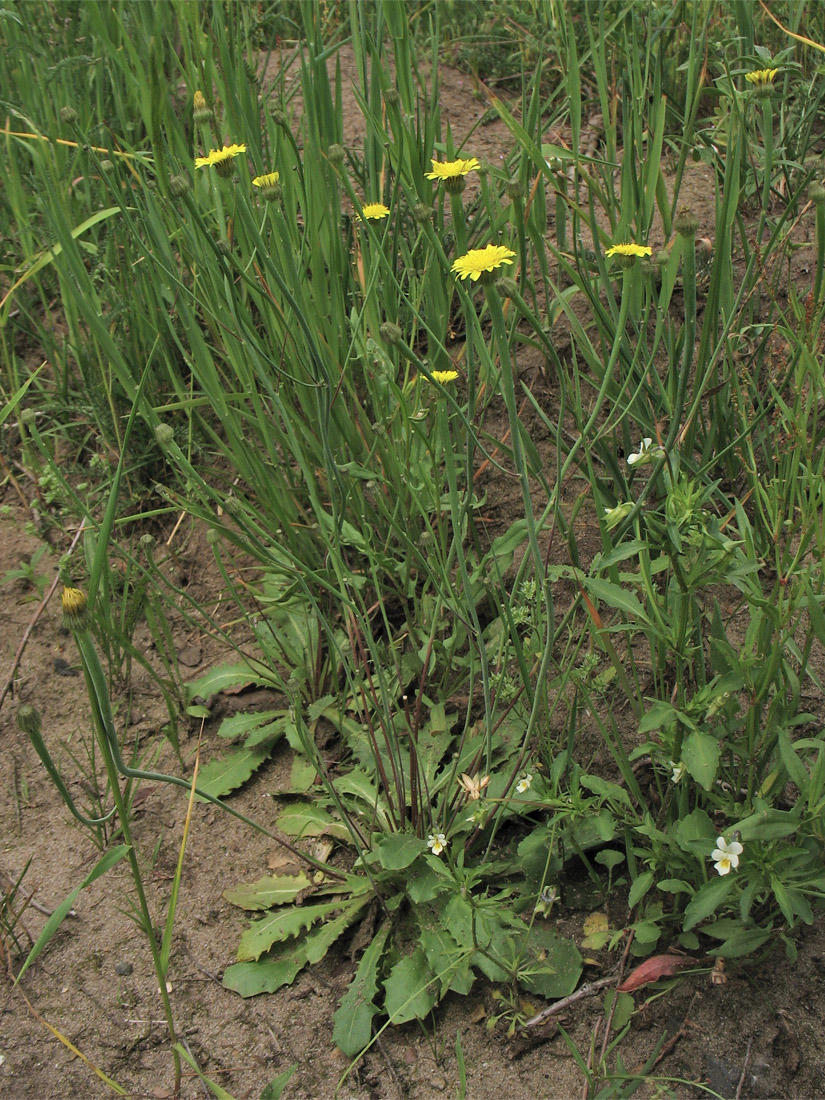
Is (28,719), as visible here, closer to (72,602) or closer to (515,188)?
(72,602)

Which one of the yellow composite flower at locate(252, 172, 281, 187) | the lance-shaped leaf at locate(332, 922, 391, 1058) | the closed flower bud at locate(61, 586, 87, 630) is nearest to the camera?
the closed flower bud at locate(61, 586, 87, 630)

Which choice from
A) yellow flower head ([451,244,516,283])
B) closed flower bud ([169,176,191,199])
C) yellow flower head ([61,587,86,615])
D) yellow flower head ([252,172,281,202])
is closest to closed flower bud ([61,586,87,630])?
A: yellow flower head ([61,587,86,615])

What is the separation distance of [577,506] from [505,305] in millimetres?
693

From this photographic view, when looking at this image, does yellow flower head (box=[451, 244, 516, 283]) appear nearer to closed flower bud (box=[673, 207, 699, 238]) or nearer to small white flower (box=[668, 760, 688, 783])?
closed flower bud (box=[673, 207, 699, 238])

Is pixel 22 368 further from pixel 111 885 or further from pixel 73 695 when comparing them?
pixel 111 885

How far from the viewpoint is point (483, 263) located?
3.34ft

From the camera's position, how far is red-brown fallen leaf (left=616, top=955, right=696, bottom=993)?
129 cm

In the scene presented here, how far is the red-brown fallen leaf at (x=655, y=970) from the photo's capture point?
1.29 metres

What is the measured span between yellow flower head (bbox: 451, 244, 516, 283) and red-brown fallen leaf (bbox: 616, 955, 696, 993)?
0.94 metres

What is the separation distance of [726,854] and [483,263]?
2.53 ft

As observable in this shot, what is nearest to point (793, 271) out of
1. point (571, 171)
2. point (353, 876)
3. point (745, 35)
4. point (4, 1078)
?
→ point (745, 35)

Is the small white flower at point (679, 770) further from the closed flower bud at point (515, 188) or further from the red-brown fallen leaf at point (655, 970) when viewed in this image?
the closed flower bud at point (515, 188)

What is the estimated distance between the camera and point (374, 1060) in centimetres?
136

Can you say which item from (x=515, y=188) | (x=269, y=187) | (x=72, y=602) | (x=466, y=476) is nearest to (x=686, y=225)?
(x=515, y=188)
